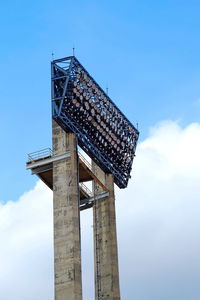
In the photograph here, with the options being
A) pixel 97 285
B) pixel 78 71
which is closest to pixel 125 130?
pixel 78 71

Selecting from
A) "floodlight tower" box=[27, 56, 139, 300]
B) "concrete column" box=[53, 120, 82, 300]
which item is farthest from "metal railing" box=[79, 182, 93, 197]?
"concrete column" box=[53, 120, 82, 300]

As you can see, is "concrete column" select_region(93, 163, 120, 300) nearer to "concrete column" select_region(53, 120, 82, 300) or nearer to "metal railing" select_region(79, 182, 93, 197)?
"metal railing" select_region(79, 182, 93, 197)

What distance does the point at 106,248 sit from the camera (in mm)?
76500

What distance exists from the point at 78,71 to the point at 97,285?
63.9 feet

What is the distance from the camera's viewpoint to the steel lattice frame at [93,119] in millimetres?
73000

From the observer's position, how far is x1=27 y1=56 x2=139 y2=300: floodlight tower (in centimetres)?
6788

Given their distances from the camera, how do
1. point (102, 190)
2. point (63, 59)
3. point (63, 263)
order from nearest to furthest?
point (63, 263) < point (63, 59) < point (102, 190)

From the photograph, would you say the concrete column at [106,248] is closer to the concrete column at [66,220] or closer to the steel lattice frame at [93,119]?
the steel lattice frame at [93,119]

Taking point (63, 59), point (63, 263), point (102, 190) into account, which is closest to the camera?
point (63, 263)

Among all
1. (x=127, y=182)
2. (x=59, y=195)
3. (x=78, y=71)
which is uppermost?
(x=78, y=71)

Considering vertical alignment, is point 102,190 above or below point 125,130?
below

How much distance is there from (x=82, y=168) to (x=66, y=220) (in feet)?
27.2

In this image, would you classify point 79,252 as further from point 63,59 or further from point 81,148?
point 63,59

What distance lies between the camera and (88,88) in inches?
2995
